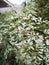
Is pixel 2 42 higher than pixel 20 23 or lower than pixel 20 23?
lower

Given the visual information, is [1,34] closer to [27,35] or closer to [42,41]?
[27,35]

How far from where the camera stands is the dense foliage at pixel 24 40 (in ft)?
7.80

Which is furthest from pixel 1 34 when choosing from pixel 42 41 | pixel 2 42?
pixel 42 41

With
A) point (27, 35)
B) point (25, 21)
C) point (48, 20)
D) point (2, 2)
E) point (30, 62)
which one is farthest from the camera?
point (2, 2)

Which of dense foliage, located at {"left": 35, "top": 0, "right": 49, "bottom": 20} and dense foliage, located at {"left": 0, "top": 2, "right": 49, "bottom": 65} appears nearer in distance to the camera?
dense foliage, located at {"left": 0, "top": 2, "right": 49, "bottom": 65}

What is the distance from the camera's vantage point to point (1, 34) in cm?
261

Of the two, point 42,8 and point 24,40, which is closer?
point 24,40

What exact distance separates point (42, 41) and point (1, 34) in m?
0.57

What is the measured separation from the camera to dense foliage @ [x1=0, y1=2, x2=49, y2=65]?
2.38 meters

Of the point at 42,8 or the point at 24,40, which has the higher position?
the point at 42,8

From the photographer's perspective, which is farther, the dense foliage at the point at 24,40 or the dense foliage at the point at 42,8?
the dense foliage at the point at 42,8

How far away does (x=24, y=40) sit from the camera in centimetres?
247

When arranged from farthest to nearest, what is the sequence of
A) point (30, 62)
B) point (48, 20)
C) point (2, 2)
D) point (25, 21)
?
point (2, 2)
point (48, 20)
point (25, 21)
point (30, 62)

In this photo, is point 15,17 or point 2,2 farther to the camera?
point 2,2
